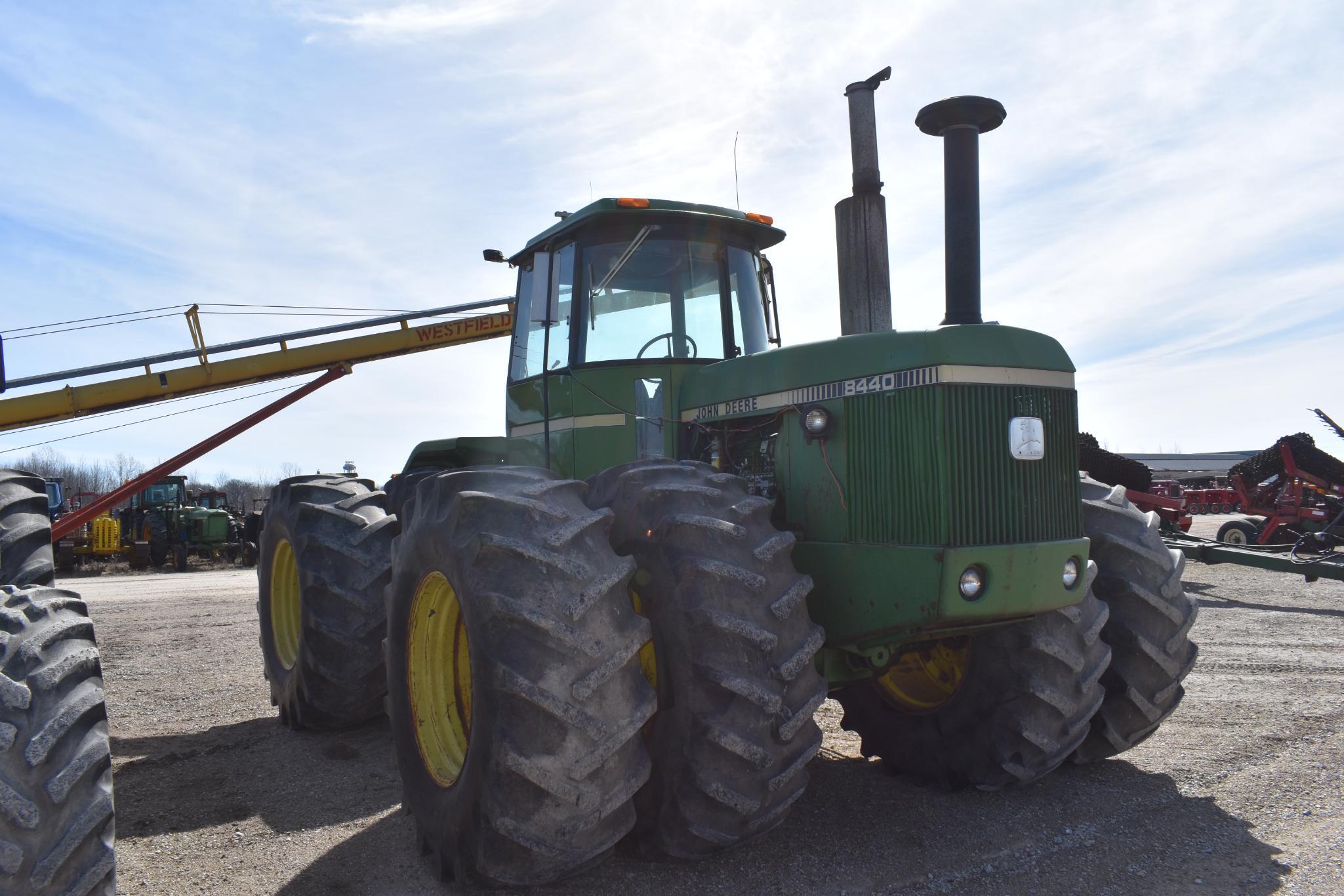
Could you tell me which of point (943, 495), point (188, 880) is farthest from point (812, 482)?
point (188, 880)

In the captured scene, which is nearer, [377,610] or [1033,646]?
[1033,646]

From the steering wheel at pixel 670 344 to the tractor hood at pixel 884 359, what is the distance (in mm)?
600

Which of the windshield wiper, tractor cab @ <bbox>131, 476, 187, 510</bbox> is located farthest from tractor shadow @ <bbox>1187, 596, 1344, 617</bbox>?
tractor cab @ <bbox>131, 476, 187, 510</bbox>

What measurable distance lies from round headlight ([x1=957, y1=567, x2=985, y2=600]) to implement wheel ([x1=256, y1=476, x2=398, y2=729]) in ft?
10.9

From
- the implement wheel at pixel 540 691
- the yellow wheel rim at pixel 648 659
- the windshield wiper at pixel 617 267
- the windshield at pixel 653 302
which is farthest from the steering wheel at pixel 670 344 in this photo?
the yellow wheel rim at pixel 648 659

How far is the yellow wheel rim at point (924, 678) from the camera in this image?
455 cm

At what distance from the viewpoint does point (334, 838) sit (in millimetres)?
4031

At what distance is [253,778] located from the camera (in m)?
4.93

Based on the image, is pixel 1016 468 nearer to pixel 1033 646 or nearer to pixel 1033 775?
pixel 1033 646

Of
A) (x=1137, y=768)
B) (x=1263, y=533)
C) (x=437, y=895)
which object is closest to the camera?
(x=437, y=895)

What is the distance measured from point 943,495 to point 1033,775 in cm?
146

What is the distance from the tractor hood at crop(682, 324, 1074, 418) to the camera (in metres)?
3.70

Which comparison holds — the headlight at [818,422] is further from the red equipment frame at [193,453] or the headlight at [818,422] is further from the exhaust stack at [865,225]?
the red equipment frame at [193,453]

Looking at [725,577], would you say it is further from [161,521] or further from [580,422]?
[161,521]
